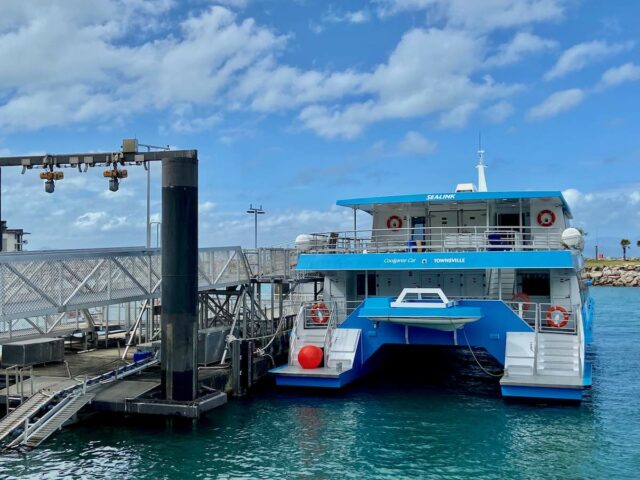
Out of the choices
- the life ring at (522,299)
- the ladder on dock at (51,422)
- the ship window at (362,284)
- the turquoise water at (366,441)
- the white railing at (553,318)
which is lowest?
the turquoise water at (366,441)

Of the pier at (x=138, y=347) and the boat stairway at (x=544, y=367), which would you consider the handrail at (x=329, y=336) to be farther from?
the boat stairway at (x=544, y=367)

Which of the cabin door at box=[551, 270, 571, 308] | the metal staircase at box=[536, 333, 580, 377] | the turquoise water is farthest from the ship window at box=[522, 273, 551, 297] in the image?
the turquoise water

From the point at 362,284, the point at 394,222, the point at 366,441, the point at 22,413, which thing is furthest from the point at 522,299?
the point at 22,413

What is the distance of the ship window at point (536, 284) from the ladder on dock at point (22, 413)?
54.2ft

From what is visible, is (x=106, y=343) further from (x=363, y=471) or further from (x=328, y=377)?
(x=363, y=471)

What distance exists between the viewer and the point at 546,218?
85.0 feet

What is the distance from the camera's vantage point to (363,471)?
1466 cm

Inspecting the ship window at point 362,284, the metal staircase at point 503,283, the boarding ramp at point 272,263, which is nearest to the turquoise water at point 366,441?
the metal staircase at point 503,283

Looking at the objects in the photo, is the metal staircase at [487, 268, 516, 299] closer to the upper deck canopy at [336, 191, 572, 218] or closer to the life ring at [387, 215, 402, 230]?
the upper deck canopy at [336, 191, 572, 218]

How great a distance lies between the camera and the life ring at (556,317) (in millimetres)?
21750

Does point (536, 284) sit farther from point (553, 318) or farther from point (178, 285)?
point (178, 285)

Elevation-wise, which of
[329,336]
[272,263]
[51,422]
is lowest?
[51,422]

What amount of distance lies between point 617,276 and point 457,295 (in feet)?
343

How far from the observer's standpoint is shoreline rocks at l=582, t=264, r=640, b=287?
115 m
